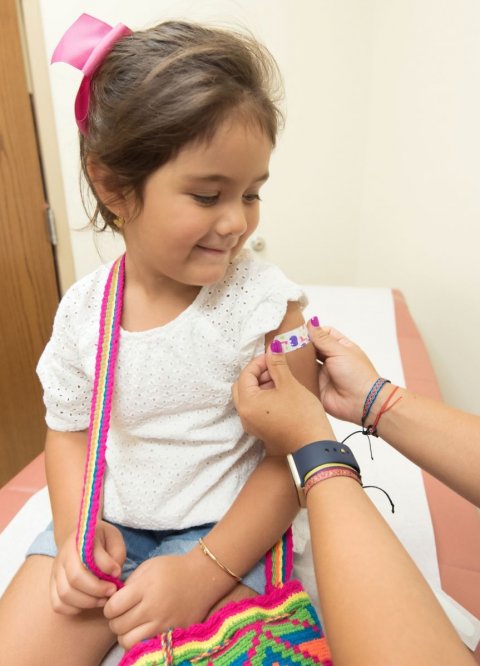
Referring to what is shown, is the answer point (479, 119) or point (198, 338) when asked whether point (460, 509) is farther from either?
point (479, 119)

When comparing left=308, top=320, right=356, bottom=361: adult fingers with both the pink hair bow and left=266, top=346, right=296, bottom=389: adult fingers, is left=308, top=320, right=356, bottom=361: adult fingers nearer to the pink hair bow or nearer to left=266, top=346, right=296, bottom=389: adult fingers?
left=266, top=346, right=296, bottom=389: adult fingers

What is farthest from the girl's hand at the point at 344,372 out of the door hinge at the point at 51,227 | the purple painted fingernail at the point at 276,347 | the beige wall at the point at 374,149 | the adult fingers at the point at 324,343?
the door hinge at the point at 51,227

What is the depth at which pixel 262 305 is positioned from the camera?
0.73m

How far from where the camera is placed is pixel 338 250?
215cm

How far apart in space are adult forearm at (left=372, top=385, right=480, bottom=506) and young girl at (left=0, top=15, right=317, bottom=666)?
0.14 m

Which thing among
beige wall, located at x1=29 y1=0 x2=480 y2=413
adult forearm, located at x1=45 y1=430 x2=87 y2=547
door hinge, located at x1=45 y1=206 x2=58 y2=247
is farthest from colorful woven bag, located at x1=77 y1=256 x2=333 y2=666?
door hinge, located at x1=45 y1=206 x2=58 y2=247

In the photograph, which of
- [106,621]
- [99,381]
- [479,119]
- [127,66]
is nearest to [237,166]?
[127,66]

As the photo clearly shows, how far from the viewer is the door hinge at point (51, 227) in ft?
5.82

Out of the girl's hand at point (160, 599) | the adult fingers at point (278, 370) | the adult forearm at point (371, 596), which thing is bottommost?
the girl's hand at point (160, 599)

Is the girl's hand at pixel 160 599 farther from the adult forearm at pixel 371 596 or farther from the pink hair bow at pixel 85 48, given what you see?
the pink hair bow at pixel 85 48

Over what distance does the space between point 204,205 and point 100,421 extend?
13.0 inches

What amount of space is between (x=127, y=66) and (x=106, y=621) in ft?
2.42

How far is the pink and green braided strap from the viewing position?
65 cm

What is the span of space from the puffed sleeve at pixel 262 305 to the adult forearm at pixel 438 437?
20cm
